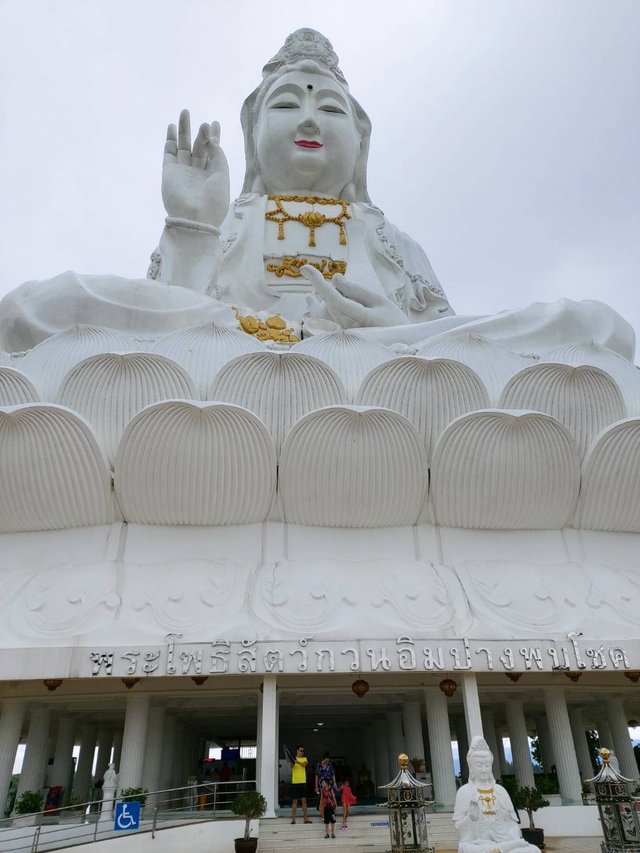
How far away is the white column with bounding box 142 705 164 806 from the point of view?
25.8 ft

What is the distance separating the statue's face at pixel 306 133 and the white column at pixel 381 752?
40.2 feet

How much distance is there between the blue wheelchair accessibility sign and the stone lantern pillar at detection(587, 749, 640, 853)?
389 centimetres

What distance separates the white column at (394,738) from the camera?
9.34 meters

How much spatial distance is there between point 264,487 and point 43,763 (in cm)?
436

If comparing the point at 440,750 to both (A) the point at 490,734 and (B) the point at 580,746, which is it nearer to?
(A) the point at 490,734

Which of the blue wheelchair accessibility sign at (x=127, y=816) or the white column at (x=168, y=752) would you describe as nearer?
the blue wheelchair accessibility sign at (x=127, y=816)

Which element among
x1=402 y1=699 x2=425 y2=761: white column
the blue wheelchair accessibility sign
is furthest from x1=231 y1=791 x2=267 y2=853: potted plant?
x1=402 y1=699 x2=425 y2=761: white column

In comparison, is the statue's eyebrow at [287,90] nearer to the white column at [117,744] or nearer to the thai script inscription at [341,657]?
the thai script inscription at [341,657]

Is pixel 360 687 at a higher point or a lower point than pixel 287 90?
lower

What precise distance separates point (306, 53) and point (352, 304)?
30.2 feet

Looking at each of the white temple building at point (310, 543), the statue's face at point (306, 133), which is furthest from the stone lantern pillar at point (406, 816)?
the statue's face at point (306, 133)

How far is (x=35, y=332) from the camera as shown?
10.3 metres

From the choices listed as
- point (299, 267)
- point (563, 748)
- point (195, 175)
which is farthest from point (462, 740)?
point (195, 175)

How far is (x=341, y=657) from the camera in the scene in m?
6.99
